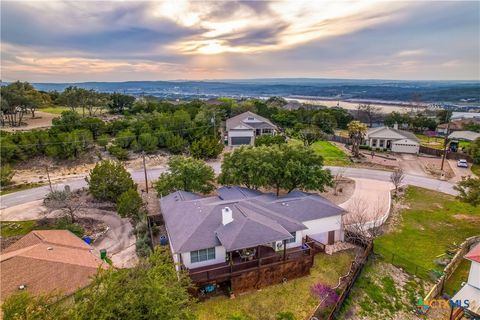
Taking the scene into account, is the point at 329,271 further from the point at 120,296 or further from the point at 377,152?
the point at 377,152

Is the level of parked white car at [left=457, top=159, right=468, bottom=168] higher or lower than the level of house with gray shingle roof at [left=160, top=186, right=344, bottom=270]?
lower

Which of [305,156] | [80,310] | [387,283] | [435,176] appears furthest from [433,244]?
[80,310]

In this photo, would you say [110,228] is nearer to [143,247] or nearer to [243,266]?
[143,247]

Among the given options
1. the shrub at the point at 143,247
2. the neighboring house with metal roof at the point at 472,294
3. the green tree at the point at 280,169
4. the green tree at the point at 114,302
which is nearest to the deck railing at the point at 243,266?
the green tree at the point at 114,302

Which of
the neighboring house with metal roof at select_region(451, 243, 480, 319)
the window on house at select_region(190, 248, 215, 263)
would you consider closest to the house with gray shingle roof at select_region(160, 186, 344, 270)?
the window on house at select_region(190, 248, 215, 263)

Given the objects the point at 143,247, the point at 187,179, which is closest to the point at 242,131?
the point at 187,179

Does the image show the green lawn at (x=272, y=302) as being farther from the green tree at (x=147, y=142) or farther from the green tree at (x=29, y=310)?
the green tree at (x=147, y=142)

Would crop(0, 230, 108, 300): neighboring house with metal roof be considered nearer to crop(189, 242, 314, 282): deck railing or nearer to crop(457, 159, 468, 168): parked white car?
crop(189, 242, 314, 282): deck railing
